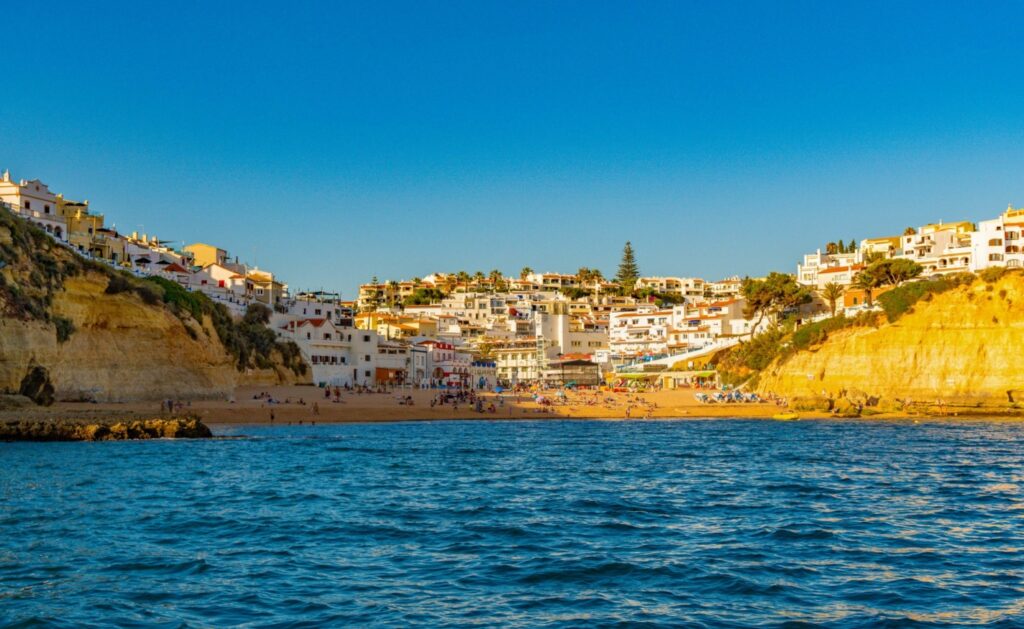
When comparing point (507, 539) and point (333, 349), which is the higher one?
point (333, 349)

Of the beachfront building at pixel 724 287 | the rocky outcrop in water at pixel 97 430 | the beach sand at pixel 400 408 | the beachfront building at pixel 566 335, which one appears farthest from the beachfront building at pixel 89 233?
the beachfront building at pixel 724 287

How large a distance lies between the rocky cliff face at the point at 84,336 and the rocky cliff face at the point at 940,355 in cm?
4148

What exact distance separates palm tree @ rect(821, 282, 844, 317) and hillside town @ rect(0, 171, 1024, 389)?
0.62 feet

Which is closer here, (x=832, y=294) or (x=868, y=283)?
(x=868, y=283)

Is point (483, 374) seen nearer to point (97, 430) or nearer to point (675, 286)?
point (97, 430)

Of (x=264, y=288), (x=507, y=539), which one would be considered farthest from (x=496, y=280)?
(x=507, y=539)

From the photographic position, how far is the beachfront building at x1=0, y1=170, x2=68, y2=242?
6938cm

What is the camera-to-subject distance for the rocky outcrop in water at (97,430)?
129ft

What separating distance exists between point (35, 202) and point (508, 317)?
249ft

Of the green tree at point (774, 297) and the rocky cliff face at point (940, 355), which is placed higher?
the green tree at point (774, 297)

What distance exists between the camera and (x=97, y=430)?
133 ft

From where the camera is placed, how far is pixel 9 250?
46.0 metres

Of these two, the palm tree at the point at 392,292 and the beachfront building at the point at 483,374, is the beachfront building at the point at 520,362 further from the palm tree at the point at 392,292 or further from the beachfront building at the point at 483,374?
the palm tree at the point at 392,292

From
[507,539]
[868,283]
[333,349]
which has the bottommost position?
[507,539]
